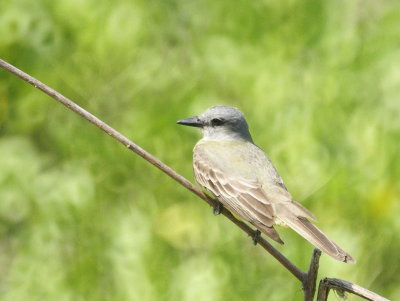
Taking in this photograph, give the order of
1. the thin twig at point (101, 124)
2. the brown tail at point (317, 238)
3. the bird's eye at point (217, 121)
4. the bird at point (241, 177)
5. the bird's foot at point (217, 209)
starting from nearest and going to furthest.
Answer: the thin twig at point (101, 124)
the brown tail at point (317, 238)
the bird at point (241, 177)
the bird's foot at point (217, 209)
the bird's eye at point (217, 121)

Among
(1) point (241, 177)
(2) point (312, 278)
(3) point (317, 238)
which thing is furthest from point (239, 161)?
(2) point (312, 278)

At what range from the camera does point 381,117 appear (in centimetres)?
425

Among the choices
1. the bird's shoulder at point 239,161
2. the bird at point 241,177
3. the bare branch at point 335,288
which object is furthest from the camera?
the bird's shoulder at point 239,161

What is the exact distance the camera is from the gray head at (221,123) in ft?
14.8

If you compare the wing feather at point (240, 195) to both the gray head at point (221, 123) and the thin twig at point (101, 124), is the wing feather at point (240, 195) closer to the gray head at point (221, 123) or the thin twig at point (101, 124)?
the gray head at point (221, 123)

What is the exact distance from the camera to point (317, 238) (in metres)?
3.51

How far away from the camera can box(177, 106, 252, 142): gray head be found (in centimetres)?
451

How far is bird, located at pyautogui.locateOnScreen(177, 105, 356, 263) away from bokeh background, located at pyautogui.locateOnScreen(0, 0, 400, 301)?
0.09 meters

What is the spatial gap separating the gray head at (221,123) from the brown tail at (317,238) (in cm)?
82

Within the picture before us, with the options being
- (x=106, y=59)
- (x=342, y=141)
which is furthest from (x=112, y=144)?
(x=342, y=141)

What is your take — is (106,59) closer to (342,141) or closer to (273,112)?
(273,112)

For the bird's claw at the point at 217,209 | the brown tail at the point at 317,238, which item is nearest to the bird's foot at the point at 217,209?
the bird's claw at the point at 217,209

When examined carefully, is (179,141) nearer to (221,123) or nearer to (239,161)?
(239,161)

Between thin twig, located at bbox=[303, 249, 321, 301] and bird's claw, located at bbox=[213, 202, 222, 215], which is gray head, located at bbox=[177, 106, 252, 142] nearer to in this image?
bird's claw, located at bbox=[213, 202, 222, 215]
